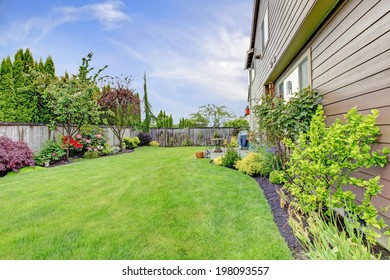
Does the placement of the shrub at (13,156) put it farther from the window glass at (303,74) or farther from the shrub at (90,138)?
the window glass at (303,74)

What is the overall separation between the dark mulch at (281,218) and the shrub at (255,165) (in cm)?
33

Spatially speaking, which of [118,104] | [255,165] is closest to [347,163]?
[255,165]

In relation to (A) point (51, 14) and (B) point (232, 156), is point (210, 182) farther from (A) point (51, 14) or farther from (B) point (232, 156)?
(A) point (51, 14)

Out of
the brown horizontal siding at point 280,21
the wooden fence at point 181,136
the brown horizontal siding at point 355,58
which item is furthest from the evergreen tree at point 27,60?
the brown horizontal siding at point 355,58

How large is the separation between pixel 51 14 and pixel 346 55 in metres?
4.85

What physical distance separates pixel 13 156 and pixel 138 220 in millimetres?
5242

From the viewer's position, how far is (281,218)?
2.73 meters

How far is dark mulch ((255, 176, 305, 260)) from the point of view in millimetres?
2045

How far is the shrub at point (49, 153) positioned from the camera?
7151 mm

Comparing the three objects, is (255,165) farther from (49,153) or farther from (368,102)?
(49,153)

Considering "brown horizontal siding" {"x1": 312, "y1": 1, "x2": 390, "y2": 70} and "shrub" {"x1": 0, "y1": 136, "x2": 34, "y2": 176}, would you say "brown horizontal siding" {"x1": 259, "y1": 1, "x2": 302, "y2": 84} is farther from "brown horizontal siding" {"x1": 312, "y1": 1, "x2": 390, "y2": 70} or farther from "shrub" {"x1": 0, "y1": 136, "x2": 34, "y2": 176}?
"shrub" {"x1": 0, "y1": 136, "x2": 34, "y2": 176}
